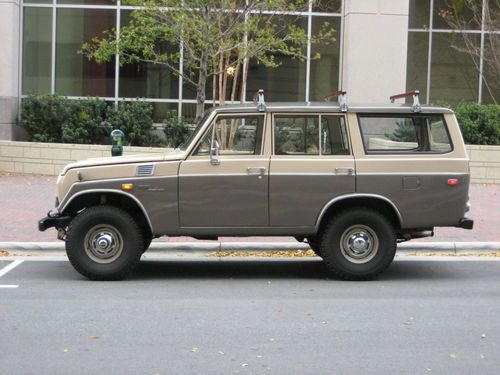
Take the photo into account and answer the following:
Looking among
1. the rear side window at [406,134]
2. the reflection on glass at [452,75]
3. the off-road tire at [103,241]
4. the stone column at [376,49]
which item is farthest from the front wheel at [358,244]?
the reflection on glass at [452,75]

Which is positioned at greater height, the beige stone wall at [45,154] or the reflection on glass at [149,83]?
the reflection on glass at [149,83]

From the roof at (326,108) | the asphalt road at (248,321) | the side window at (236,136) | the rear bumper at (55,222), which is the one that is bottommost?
the asphalt road at (248,321)

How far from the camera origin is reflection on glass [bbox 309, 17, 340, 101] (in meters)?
22.0

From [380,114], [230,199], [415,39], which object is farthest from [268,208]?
[415,39]

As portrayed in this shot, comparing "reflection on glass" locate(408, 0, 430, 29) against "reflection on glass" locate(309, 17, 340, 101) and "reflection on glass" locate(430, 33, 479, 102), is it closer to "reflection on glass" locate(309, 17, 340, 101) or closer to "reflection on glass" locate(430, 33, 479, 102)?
"reflection on glass" locate(430, 33, 479, 102)

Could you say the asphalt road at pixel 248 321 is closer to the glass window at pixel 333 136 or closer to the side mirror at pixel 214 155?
the side mirror at pixel 214 155

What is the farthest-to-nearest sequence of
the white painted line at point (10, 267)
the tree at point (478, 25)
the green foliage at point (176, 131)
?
the tree at point (478, 25) → the green foliage at point (176, 131) → the white painted line at point (10, 267)

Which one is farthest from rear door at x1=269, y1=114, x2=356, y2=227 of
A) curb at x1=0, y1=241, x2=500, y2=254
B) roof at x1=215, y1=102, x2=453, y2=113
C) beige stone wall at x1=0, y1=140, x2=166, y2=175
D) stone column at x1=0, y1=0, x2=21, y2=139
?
stone column at x1=0, y1=0, x2=21, y2=139

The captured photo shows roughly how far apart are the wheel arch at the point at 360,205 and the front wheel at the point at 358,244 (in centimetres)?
9

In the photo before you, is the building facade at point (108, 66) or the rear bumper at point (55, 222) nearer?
the rear bumper at point (55, 222)

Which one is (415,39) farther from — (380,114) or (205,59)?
(380,114)

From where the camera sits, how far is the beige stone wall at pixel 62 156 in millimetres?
18969

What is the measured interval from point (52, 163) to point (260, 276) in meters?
10.9

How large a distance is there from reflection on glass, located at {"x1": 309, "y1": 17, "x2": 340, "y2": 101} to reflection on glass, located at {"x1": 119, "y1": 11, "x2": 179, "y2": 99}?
3774 mm
